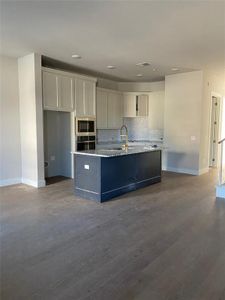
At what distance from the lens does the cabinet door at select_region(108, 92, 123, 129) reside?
24.9 ft

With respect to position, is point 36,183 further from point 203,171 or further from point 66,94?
point 203,171

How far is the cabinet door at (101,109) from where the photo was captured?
714 cm

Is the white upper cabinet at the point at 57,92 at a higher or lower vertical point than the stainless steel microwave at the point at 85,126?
higher

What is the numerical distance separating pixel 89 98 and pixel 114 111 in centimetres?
156

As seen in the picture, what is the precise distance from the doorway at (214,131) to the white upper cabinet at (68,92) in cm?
397

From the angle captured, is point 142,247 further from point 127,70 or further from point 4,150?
point 127,70

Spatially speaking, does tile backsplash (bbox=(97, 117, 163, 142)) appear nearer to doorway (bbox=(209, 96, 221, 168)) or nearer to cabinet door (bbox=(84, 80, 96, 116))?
cabinet door (bbox=(84, 80, 96, 116))

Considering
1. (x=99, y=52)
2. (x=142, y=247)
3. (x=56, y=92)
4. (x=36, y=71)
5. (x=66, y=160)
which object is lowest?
(x=142, y=247)

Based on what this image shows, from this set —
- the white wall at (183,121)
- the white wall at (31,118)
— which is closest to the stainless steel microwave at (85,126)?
the white wall at (31,118)

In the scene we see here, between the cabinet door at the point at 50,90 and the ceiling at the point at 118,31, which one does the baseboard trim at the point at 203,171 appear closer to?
the ceiling at the point at 118,31

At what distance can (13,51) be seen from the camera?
490 cm

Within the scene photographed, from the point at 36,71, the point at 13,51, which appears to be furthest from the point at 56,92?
the point at 13,51

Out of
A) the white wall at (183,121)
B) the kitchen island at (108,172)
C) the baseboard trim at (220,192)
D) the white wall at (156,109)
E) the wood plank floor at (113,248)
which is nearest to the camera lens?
the wood plank floor at (113,248)

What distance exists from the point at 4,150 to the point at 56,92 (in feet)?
5.91
